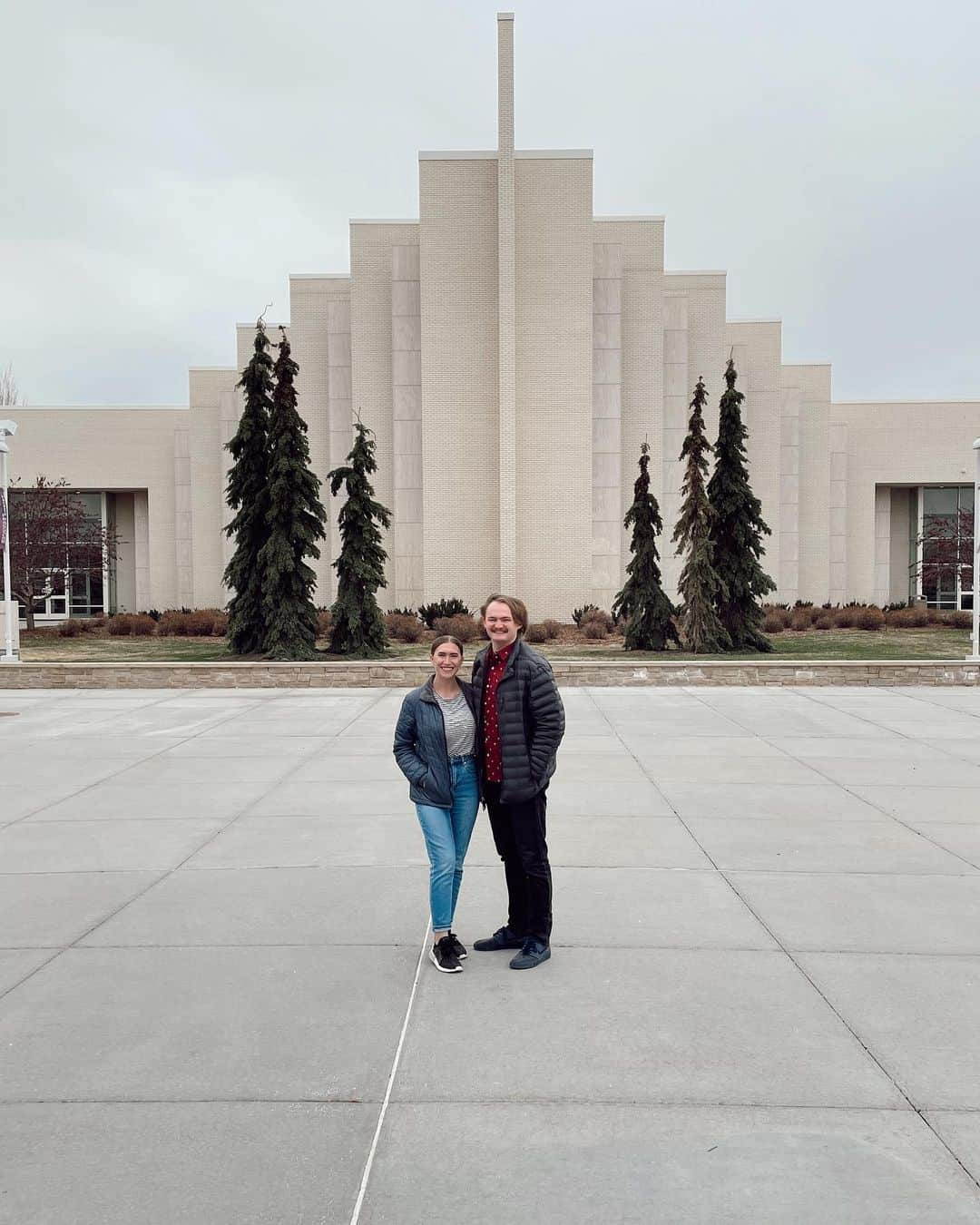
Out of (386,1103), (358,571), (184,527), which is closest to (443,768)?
(386,1103)

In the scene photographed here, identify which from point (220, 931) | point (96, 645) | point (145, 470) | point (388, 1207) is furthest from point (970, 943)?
point (145, 470)

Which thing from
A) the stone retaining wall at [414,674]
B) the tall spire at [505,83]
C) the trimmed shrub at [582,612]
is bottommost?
the stone retaining wall at [414,674]

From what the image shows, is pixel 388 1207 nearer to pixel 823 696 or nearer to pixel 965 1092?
pixel 965 1092

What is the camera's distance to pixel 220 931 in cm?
554

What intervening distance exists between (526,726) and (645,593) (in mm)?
21355

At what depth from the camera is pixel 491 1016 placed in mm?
4426

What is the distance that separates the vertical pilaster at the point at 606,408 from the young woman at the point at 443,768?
31237 mm

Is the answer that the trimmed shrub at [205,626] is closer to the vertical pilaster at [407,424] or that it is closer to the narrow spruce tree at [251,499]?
the vertical pilaster at [407,424]

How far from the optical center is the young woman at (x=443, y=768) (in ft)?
15.9

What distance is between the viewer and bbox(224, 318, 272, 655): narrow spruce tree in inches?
942

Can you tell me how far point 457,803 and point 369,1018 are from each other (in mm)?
1058

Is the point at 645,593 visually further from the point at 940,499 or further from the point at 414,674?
the point at 940,499

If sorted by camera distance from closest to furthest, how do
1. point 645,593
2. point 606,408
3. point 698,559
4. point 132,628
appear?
1. point 698,559
2. point 645,593
3. point 132,628
4. point 606,408

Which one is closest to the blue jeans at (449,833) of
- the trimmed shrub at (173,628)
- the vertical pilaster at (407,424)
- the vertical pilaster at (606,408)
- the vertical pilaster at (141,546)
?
the trimmed shrub at (173,628)
